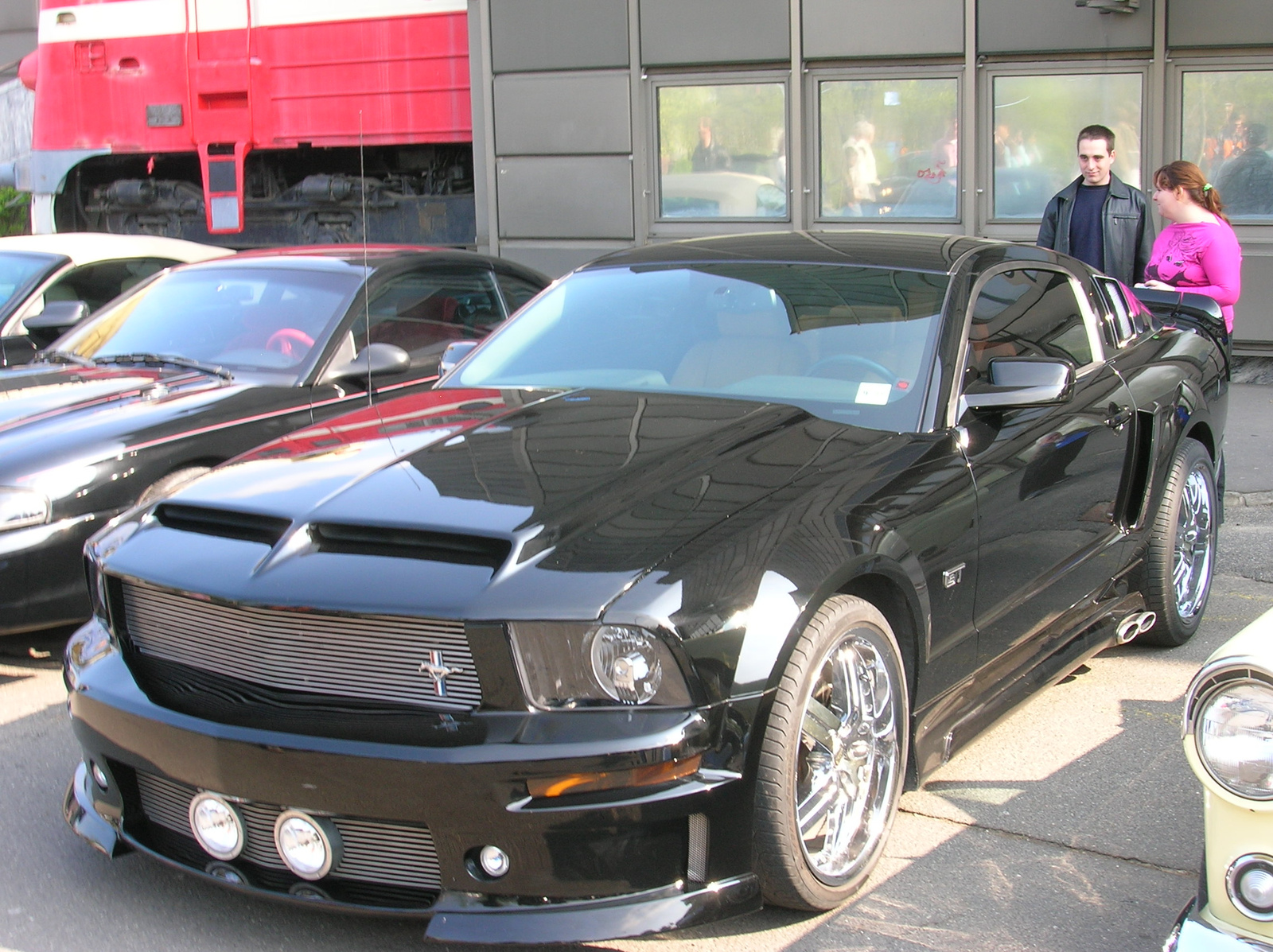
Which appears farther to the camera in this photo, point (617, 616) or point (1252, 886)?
point (617, 616)

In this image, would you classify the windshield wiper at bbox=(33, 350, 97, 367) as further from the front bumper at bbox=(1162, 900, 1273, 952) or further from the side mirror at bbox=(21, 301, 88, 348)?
the front bumper at bbox=(1162, 900, 1273, 952)

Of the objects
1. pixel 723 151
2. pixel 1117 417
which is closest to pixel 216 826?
pixel 1117 417

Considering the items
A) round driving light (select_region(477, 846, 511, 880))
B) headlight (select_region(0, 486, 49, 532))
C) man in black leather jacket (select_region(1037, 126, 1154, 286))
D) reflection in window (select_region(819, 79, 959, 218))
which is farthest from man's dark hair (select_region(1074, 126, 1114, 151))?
round driving light (select_region(477, 846, 511, 880))

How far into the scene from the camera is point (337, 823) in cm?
269

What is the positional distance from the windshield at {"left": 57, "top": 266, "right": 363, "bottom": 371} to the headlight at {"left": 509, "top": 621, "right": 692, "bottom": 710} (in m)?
3.28

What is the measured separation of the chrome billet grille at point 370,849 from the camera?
2.65m

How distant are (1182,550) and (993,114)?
6631 millimetres

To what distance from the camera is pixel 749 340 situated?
3941mm

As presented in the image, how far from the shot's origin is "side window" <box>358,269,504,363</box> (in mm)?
5988

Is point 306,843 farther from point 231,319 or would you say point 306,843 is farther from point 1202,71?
point 1202,71

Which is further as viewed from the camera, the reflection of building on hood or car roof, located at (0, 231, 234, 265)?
the reflection of building on hood

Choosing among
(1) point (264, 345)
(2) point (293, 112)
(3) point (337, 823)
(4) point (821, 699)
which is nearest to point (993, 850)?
(4) point (821, 699)

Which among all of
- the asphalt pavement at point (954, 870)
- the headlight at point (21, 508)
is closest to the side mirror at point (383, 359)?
the headlight at point (21, 508)

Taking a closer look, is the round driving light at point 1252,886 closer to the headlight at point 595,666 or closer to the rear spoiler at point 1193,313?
the headlight at point 595,666
